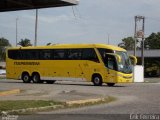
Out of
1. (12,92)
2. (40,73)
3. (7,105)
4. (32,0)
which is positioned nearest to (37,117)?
(7,105)

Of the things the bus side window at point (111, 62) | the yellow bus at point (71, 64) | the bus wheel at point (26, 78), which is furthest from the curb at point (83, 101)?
the bus wheel at point (26, 78)

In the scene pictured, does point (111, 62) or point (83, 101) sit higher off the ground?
point (111, 62)

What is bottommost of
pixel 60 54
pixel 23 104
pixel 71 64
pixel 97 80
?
pixel 97 80

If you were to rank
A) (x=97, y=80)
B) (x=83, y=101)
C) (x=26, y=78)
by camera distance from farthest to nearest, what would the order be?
(x=26, y=78) < (x=97, y=80) < (x=83, y=101)

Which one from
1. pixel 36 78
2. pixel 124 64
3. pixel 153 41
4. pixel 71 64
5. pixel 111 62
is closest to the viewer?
pixel 111 62

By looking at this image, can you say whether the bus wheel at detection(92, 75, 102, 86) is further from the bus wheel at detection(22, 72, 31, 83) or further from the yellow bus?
the bus wheel at detection(22, 72, 31, 83)

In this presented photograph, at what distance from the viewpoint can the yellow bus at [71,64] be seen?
35875 millimetres

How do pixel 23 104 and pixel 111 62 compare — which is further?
pixel 111 62

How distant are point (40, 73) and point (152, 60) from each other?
43846mm

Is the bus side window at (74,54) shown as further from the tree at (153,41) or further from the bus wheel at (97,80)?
the tree at (153,41)

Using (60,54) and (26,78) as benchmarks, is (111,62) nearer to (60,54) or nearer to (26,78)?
(60,54)

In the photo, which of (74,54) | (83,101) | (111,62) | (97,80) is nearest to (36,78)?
(74,54)

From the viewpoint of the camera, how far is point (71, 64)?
38.2m

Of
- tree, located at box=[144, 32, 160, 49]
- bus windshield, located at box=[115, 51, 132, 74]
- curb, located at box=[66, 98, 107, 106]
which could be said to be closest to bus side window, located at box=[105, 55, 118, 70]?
bus windshield, located at box=[115, 51, 132, 74]
